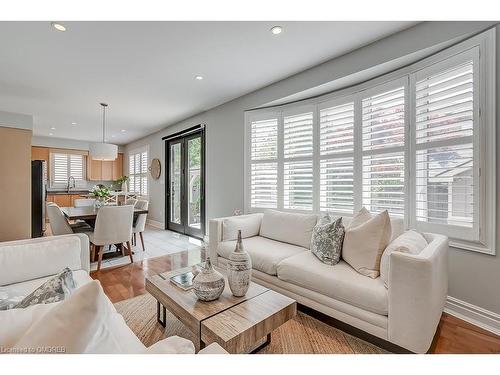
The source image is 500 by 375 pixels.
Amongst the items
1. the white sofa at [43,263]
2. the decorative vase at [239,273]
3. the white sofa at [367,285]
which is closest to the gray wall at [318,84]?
the white sofa at [367,285]

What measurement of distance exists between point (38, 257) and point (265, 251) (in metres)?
1.84

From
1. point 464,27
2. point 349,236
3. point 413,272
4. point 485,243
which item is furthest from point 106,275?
point 464,27

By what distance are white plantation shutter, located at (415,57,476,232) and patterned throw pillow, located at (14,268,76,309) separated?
2769mm

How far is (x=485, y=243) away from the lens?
75.0 inches

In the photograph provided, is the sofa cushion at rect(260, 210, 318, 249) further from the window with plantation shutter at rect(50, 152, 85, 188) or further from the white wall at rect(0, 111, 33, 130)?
the window with plantation shutter at rect(50, 152, 85, 188)

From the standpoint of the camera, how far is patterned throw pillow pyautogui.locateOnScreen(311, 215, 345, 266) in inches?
83.8

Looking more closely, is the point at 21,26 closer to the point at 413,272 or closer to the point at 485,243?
the point at 413,272

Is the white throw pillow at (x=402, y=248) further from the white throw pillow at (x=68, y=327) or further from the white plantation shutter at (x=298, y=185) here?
the white throw pillow at (x=68, y=327)

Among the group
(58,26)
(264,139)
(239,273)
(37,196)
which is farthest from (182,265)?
(37,196)

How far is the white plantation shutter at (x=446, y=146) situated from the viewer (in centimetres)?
200

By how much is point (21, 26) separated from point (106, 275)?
2.68m

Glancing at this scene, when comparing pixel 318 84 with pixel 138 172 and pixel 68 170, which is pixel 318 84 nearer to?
pixel 138 172

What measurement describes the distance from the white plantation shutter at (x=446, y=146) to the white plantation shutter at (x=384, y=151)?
16 centimetres

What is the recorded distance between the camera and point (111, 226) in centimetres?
317
